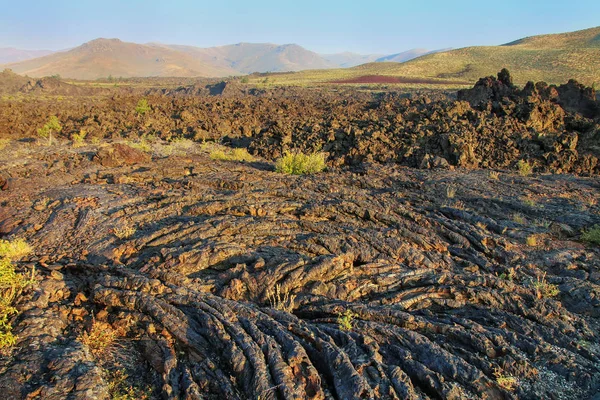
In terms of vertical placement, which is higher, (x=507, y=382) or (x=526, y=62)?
(x=526, y=62)

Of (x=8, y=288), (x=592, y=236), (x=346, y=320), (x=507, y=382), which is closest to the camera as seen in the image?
(x=507, y=382)

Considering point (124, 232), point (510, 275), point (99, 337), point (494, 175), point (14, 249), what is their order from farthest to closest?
point (494, 175) → point (124, 232) → point (510, 275) → point (14, 249) → point (99, 337)

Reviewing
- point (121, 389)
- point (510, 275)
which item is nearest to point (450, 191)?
point (510, 275)

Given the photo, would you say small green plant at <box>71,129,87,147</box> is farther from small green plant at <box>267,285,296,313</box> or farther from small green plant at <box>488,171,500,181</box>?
small green plant at <box>488,171,500,181</box>

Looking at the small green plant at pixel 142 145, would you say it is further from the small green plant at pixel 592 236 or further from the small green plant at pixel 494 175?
the small green plant at pixel 592 236

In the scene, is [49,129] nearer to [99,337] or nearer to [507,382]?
[99,337]

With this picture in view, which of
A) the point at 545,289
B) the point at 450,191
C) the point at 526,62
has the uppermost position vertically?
the point at 526,62

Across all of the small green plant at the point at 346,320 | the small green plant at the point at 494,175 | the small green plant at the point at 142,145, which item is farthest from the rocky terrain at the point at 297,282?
the small green plant at the point at 142,145

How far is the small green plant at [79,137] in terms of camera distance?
15806mm

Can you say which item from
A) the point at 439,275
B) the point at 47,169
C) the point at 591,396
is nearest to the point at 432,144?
the point at 439,275

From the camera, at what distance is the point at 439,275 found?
19.9ft

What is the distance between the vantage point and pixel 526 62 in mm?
70562

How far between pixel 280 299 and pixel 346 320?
108cm

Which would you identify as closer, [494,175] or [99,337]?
[99,337]
